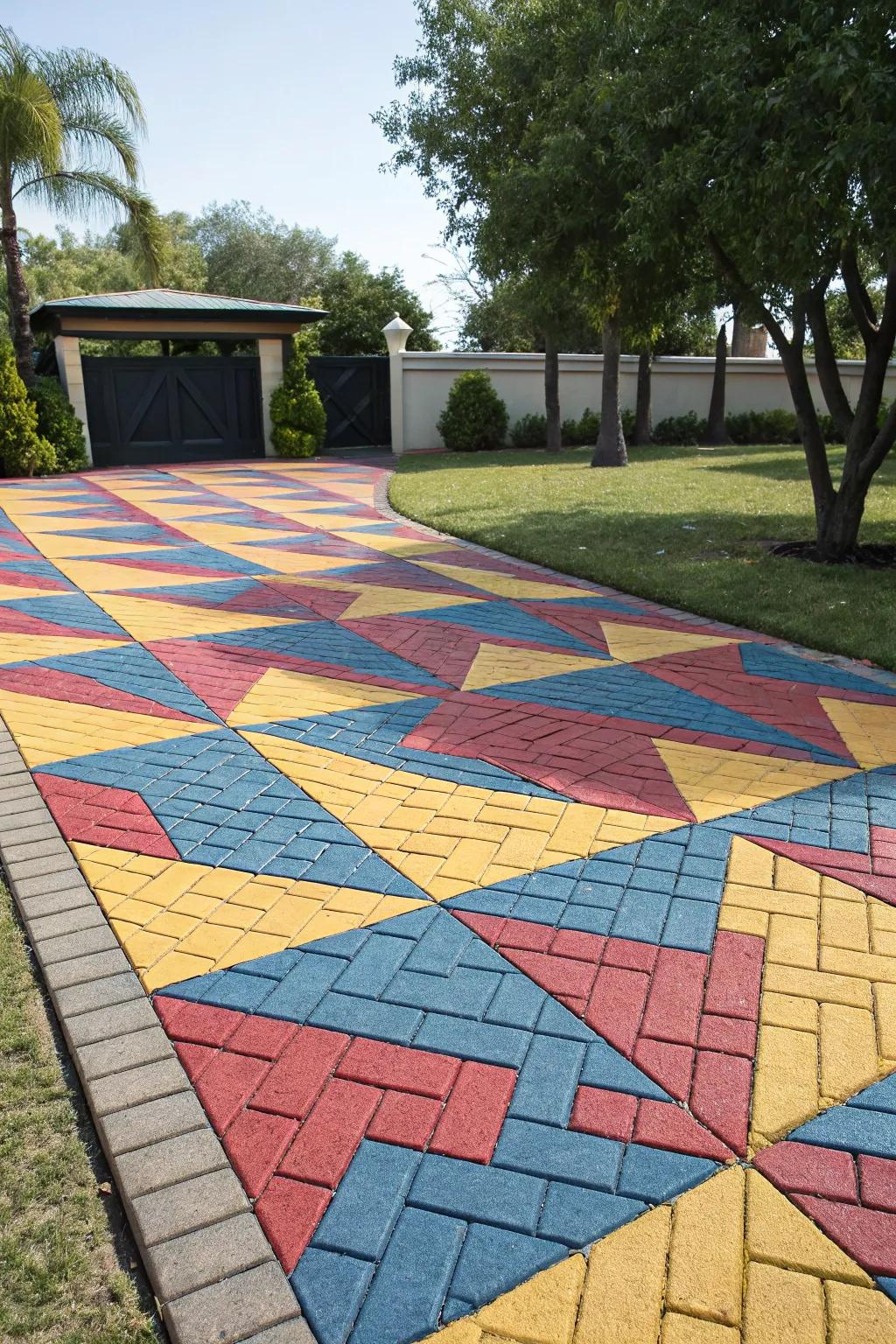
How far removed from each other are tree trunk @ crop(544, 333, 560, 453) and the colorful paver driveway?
15026mm

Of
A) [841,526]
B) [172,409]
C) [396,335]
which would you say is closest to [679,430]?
[396,335]

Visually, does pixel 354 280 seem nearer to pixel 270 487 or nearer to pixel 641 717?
pixel 270 487

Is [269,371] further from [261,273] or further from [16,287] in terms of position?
[261,273]

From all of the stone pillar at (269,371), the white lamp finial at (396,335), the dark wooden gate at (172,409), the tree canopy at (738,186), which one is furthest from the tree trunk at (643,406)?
the tree canopy at (738,186)

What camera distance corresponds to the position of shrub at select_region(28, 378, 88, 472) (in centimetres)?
1791

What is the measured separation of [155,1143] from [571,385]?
892 inches

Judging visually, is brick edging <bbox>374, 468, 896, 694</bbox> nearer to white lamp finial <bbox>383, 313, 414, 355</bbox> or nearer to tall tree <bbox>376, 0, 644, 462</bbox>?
tall tree <bbox>376, 0, 644, 462</bbox>

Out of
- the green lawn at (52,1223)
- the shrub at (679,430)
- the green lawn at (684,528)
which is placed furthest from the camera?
the shrub at (679,430)

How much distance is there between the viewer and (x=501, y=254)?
32.3ft

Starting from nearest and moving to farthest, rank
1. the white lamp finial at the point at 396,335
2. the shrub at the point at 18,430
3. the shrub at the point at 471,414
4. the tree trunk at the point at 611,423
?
the shrub at the point at 18,430 → the tree trunk at the point at 611,423 → the white lamp finial at the point at 396,335 → the shrub at the point at 471,414

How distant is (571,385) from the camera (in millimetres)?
23219

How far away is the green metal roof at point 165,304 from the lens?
59.8 ft

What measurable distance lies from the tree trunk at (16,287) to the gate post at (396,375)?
7.16 m

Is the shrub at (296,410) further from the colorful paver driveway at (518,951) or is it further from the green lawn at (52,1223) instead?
the green lawn at (52,1223)
